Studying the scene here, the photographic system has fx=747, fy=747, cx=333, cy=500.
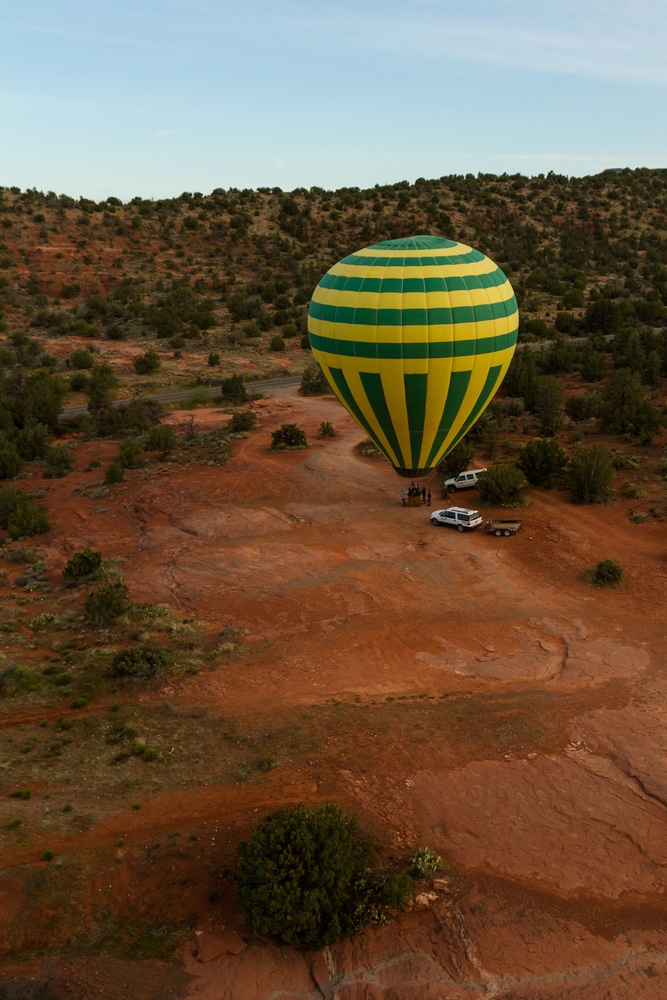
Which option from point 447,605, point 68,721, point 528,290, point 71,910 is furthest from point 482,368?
point 528,290

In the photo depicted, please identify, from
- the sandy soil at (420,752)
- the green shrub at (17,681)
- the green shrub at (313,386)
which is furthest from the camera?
the green shrub at (313,386)

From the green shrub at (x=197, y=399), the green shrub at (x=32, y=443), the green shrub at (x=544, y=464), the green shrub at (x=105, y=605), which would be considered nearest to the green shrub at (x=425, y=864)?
the green shrub at (x=105, y=605)

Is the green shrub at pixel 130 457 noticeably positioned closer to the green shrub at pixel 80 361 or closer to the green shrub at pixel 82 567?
the green shrub at pixel 82 567

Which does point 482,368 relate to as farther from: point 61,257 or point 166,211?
point 166,211

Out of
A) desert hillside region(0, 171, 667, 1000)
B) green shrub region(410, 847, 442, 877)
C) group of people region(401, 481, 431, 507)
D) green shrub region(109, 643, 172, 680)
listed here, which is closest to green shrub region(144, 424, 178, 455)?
desert hillside region(0, 171, 667, 1000)

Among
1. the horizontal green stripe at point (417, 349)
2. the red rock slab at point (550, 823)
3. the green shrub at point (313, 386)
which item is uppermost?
the horizontal green stripe at point (417, 349)

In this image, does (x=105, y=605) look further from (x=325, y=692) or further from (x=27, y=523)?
(x=27, y=523)

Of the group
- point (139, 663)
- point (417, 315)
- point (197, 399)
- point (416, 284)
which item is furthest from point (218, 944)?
point (197, 399)
